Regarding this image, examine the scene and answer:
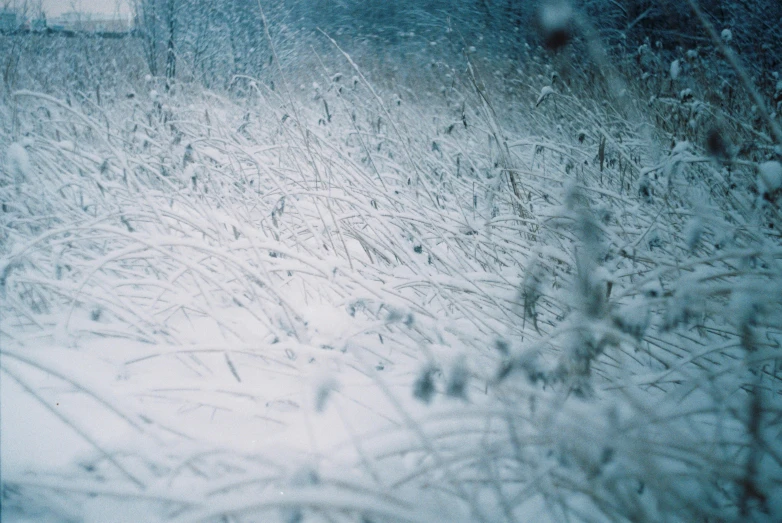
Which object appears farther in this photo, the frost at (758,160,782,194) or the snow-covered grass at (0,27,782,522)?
the frost at (758,160,782,194)

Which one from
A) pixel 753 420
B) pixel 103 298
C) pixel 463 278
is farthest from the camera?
pixel 463 278

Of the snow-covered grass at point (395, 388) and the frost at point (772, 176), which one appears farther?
the frost at point (772, 176)

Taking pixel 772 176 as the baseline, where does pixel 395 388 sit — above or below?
below

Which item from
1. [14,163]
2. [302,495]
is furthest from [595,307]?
[14,163]

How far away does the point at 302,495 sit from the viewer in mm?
507

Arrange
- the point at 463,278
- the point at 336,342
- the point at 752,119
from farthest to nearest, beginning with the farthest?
the point at 752,119 < the point at 463,278 < the point at 336,342

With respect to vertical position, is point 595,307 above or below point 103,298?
above

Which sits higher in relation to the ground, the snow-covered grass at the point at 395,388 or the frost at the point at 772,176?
the frost at the point at 772,176

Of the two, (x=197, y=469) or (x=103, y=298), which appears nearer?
(x=197, y=469)

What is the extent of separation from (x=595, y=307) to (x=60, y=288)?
1192mm

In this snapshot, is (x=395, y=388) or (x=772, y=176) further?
(x=395, y=388)

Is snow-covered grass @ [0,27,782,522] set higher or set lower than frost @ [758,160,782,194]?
lower

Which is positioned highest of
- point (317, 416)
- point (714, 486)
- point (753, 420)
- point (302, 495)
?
point (753, 420)

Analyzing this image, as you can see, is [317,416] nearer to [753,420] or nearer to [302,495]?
[302,495]
